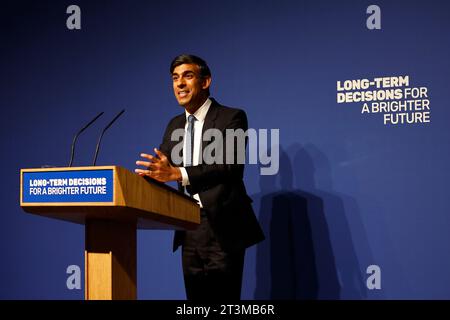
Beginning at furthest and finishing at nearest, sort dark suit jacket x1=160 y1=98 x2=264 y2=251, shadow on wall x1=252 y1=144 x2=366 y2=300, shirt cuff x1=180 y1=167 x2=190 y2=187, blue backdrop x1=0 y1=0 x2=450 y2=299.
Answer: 1. shadow on wall x1=252 y1=144 x2=366 y2=300
2. blue backdrop x1=0 y1=0 x2=450 y2=299
3. dark suit jacket x1=160 y1=98 x2=264 y2=251
4. shirt cuff x1=180 y1=167 x2=190 y2=187

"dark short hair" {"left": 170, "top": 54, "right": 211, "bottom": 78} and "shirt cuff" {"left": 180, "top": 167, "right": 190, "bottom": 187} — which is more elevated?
"dark short hair" {"left": 170, "top": 54, "right": 211, "bottom": 78}

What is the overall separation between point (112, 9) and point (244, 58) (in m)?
1.03

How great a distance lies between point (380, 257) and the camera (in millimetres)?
3125

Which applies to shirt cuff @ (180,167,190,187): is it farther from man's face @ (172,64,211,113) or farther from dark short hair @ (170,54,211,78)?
dark short hair @ (170,54,211,78)

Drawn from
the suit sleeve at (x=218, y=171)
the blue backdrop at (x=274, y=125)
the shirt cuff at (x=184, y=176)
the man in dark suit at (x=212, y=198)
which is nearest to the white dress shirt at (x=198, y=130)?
the man in dark suit at (x=212, y=198)

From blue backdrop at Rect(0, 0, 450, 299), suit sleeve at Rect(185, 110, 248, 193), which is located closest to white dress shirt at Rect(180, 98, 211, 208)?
suit sleeve at Rect(185, 110, 248, 193)

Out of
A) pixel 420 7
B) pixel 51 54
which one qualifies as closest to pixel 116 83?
pixel 51 54

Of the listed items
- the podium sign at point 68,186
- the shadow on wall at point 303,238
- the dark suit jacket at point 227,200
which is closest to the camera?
the podium sign at point 68,186

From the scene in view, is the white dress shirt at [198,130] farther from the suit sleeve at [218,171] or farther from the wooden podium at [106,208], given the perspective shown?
the wooden podium at [106,208]

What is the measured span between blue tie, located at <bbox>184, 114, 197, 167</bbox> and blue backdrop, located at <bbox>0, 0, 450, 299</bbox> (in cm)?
92

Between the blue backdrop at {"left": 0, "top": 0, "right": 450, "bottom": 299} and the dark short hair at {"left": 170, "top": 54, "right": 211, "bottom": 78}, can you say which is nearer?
the dark short hair at {"left": 170, "top": 54, "right": 211, "bottom": 78}

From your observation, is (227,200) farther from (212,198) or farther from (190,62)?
(190,62)

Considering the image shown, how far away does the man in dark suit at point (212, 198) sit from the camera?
243cm

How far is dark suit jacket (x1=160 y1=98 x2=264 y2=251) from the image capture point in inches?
95.1
